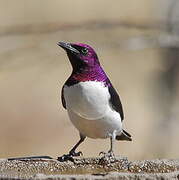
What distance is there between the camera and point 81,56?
5.05 m

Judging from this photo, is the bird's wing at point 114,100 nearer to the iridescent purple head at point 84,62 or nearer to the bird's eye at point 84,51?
the iridescent purple head at point 84,62

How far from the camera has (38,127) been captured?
9.70m

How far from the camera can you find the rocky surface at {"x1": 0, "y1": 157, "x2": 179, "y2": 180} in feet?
14.2

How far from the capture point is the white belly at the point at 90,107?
489 cm

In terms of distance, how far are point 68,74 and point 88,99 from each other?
18.0 ft

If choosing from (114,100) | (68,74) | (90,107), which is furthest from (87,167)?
(68,74)

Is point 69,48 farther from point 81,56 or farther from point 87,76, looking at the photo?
point 87,76

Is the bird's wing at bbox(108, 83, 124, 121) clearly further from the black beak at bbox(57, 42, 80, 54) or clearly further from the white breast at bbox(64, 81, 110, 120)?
the black beak at bbox(57, 42, 80, 54)

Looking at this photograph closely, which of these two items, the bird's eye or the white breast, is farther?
the bird's eye

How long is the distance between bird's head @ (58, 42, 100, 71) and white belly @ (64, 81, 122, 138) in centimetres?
15

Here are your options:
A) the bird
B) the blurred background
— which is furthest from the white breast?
the blurred background

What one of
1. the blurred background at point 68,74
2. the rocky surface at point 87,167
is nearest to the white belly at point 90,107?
the rocky surface at point 87,167

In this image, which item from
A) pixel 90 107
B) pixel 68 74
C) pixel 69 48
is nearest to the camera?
pixel 90 107

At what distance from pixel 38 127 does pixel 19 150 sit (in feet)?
1.39
